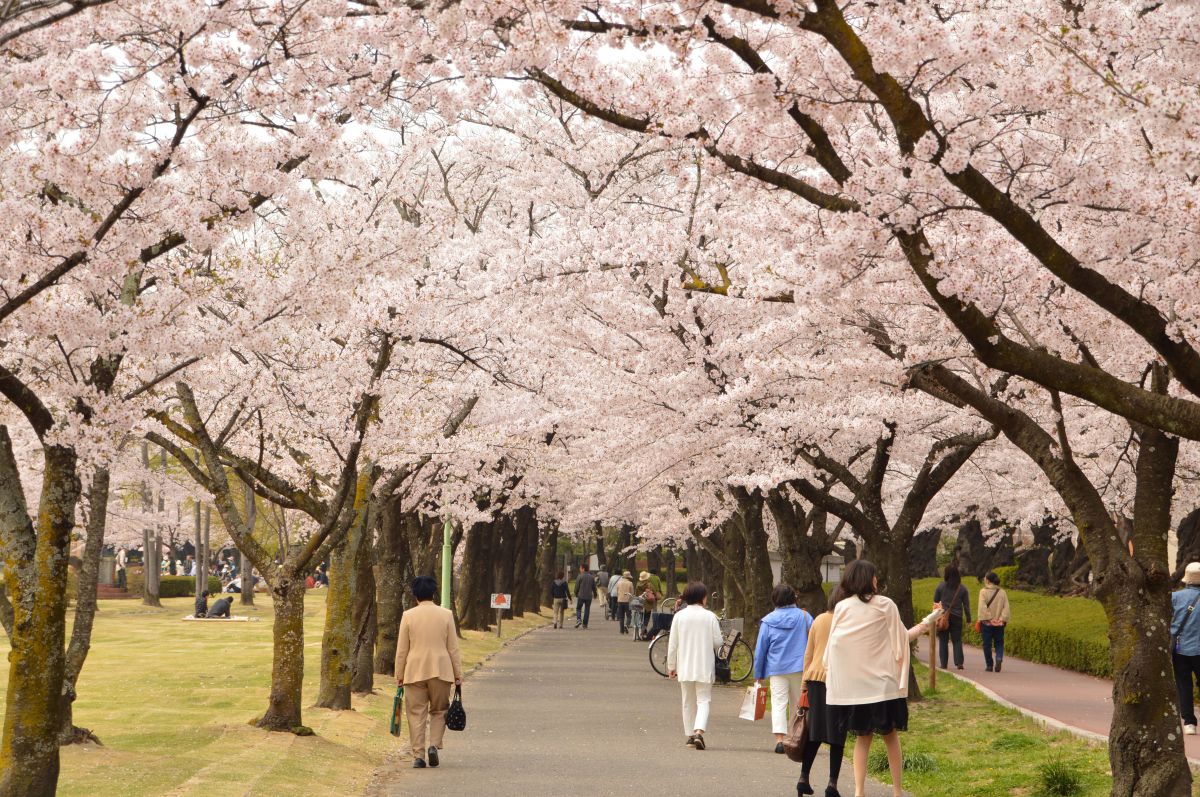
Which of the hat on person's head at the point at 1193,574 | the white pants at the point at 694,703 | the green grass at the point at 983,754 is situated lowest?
the green grass at the point at 983,754

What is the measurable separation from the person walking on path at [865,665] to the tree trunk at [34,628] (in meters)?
5.23

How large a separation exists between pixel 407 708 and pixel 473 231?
46.5 feet

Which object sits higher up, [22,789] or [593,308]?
[593,308]

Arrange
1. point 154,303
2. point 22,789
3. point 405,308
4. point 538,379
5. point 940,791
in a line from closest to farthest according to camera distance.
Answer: point 22,789
point 154,303
point 940,791
point 405,308
point 538,379

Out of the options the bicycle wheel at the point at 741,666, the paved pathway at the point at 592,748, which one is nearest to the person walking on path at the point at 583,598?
the bicycle wheel at the point at 741,666

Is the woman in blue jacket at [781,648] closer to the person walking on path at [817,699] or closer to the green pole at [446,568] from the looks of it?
the person walking on path at [817,699]

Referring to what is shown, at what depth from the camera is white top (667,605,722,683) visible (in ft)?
43.5

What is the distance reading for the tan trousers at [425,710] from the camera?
11789 mm

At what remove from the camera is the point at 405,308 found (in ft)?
46.6

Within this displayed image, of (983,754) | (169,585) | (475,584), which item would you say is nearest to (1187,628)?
(983,754)

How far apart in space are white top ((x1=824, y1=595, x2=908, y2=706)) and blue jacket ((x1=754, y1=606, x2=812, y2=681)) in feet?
11.6

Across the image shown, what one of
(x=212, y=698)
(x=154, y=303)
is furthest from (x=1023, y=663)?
(x=154, y=303)

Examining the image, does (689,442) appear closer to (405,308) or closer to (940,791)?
(405,308)

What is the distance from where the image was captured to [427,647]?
11953 mm
